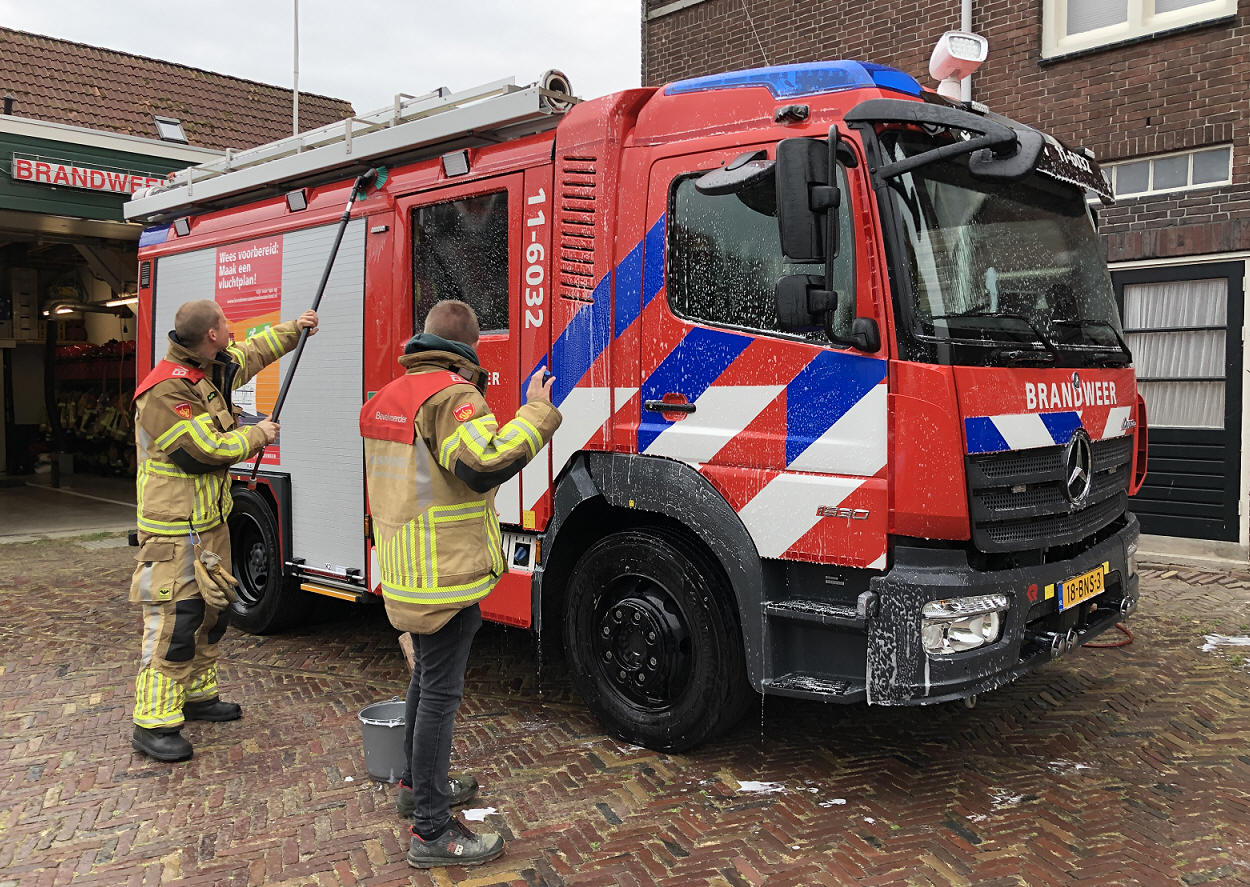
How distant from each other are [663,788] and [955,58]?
3.49 m

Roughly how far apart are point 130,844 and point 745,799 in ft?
7.59

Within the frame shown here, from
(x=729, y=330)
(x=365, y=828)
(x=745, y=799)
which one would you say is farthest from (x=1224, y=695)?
(x=365, y=828)

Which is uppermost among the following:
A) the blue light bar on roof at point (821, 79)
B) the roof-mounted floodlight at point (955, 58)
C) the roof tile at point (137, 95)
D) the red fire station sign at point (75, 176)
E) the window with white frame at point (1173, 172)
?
the roof tile at point (137, 95)

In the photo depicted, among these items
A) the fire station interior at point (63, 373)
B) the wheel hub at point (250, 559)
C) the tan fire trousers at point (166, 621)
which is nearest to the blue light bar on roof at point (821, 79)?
the tan fire trousers at point (166, 621)

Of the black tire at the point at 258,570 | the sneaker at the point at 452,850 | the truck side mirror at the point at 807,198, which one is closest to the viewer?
the sneaker at the point at 452,850

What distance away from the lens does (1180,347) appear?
28.4 ft

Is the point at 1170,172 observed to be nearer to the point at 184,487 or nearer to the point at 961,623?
the point at 961,623

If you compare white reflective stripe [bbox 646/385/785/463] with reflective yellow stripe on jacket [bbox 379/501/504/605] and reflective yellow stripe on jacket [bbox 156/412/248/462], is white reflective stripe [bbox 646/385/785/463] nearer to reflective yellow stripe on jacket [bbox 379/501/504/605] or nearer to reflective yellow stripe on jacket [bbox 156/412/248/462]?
reflective yellow stripe on jacket [bbox 379/501/504/605]

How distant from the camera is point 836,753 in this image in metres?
4.38

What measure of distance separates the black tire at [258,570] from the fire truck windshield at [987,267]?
4292 mm

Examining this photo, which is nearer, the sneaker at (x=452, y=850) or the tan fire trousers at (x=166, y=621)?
the sneaker at (x=452, y=850)

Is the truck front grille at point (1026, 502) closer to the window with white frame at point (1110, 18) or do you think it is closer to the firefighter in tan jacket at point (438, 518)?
the firefighter in tan jacket at point (438, 518)

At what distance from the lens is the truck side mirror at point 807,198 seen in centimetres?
347

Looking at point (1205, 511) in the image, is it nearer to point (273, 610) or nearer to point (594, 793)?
point (594, 793)
